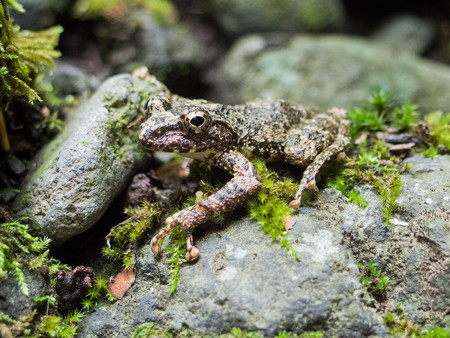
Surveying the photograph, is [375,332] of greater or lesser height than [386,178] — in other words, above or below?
below

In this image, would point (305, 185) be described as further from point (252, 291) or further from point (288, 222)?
point (252, 291)

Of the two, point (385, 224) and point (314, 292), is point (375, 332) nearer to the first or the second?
point (314, 292)

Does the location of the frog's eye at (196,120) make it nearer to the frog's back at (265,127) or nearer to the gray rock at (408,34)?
the frog's back at (265,127)

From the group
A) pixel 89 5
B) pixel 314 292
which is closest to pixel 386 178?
pixel 314 292

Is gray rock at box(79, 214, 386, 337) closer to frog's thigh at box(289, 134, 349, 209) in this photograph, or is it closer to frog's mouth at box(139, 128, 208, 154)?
frog's thigh at box(289, 134, 349, 209)

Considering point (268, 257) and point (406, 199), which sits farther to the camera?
point (406, 199)

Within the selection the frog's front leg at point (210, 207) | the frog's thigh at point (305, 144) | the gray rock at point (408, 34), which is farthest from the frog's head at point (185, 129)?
the gray rock at point (408, 34)
